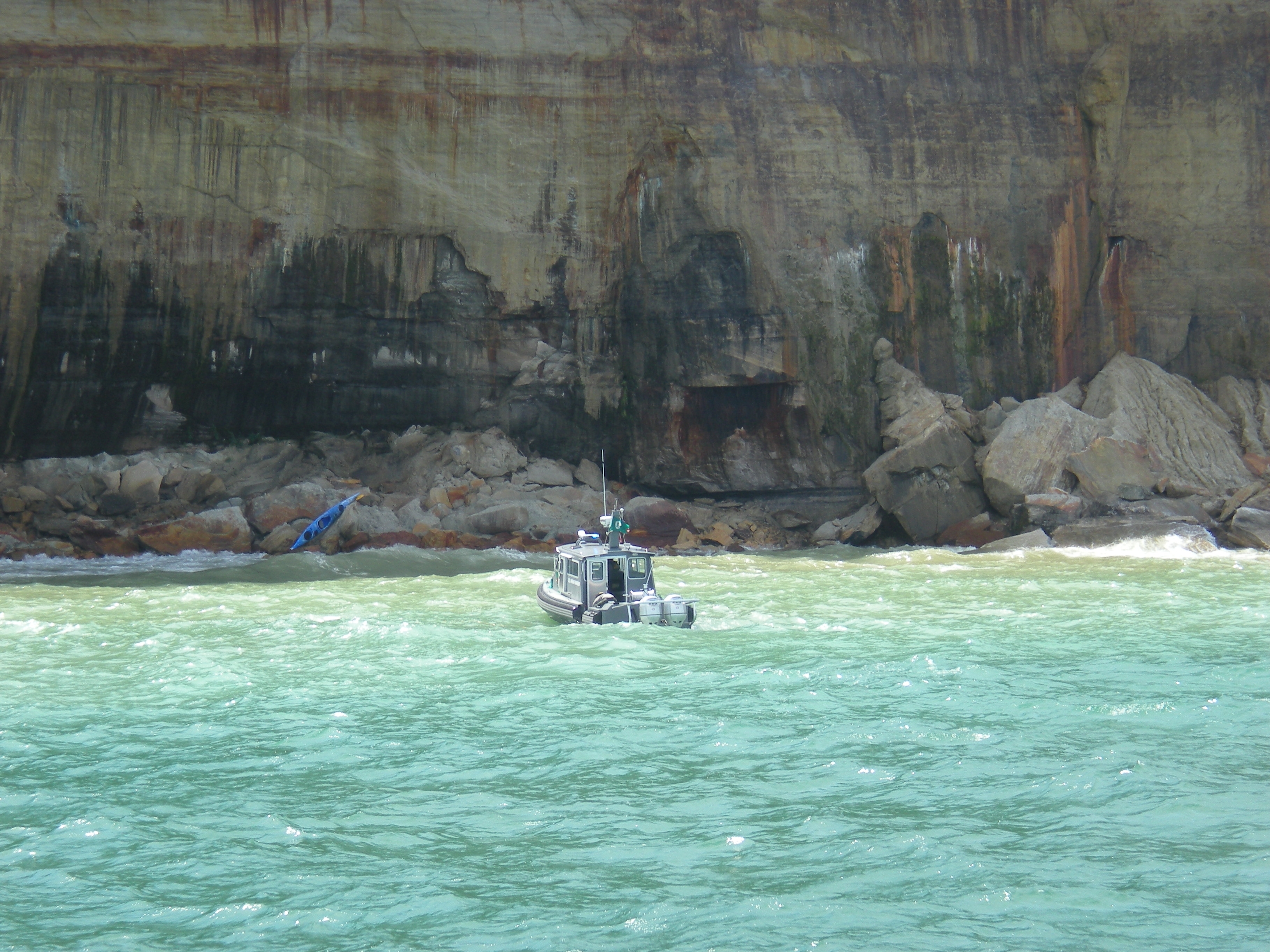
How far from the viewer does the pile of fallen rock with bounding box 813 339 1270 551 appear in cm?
2202

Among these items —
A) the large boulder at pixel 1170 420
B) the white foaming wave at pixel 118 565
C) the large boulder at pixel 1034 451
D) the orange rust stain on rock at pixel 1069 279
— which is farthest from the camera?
the orange rust stain on rock at pixel 1069 279

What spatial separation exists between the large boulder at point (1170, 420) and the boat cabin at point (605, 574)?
12579 mm

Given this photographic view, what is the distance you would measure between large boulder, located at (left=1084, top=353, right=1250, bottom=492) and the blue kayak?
15313 mm

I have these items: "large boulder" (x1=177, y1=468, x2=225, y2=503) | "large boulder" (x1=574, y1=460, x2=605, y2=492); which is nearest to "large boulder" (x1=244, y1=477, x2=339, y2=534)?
"large boulder" (x1=177, y1=468, x2=225, y2=503)

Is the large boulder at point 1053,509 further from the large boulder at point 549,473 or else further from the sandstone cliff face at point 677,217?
the large boulder at point 549,473

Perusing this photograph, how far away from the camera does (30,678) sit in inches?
464

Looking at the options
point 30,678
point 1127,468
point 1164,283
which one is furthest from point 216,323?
point 1164,283

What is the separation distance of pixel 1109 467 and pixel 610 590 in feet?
40.2

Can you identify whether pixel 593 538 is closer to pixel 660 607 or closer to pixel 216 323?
pixel 660 607

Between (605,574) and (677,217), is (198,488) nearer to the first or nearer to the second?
(677,217)

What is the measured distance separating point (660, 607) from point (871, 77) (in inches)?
649

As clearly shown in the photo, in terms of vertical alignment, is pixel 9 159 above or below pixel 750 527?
above

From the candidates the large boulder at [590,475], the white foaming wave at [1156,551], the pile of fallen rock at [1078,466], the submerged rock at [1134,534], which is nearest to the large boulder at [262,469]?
the large boulder at [590,475]

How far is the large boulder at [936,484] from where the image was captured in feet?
76.6
